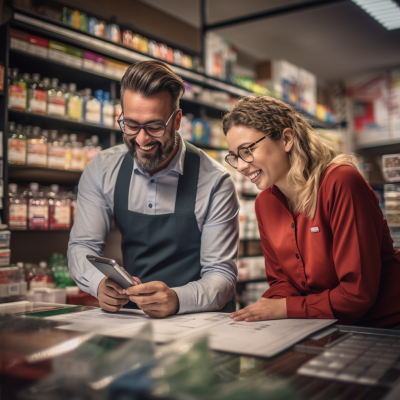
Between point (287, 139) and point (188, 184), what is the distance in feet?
1.51

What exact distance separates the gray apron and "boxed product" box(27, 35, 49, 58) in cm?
176

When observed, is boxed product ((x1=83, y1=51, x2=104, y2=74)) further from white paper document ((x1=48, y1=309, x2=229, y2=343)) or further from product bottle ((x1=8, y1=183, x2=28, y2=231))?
white paper document ((x1=48, y1=309, x2=229, y2=343))

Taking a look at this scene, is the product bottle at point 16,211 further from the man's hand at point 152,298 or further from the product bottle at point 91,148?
the man's hand at point 152,298

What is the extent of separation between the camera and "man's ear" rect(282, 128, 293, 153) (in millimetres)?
1562

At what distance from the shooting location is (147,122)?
1.59 meters

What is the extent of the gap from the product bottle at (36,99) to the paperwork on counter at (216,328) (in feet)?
6.77

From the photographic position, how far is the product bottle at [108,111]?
339 cm

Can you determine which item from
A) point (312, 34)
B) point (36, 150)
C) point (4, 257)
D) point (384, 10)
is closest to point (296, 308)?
point (4, 257)

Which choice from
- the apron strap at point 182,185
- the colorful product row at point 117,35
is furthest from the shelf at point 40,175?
the apron strap at point 182,185

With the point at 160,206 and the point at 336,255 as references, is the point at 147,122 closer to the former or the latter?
the point at 160,206

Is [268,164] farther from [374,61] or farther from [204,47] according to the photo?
[374,61]

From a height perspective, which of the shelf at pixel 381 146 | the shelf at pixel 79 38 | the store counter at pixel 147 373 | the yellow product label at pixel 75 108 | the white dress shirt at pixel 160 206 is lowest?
the store counter at pixel 147 373

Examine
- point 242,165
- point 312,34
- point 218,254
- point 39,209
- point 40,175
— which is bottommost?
point 218,254

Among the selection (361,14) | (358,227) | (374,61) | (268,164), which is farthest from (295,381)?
(374,61)
